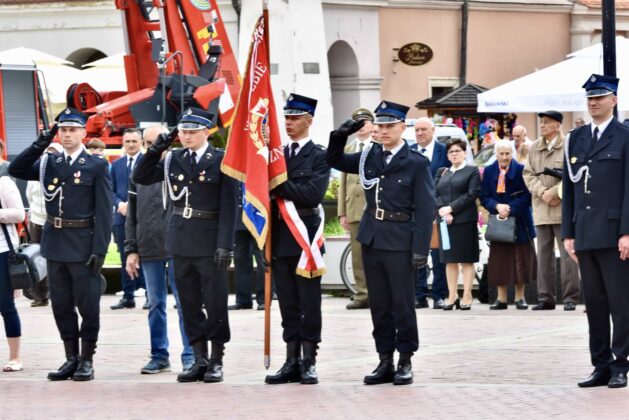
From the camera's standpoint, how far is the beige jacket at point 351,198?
17.2 meters

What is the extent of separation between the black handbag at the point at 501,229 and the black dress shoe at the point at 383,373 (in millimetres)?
5643

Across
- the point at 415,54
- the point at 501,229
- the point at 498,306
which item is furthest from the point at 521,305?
the point at 415,54

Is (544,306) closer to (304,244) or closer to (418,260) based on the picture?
(418,260)

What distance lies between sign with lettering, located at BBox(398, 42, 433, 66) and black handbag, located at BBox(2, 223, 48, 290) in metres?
28.3

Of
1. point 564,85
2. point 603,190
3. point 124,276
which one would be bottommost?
point 124,276

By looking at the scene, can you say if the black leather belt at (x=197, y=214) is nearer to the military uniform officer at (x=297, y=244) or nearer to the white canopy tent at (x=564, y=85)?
the military uniform officer at (x=297, y=244)

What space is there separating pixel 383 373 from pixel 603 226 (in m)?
1.85

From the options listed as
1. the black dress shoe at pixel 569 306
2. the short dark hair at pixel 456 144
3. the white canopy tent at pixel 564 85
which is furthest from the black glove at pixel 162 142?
the white canopy tent at pixel 564 85

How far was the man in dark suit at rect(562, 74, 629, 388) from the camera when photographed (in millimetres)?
11539

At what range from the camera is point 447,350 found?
13992mm

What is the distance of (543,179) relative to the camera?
1725cm

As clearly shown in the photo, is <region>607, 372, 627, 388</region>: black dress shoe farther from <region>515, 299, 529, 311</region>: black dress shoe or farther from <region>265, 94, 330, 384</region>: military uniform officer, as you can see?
<region>515, 299, 529, 311</region>: black dress shoe

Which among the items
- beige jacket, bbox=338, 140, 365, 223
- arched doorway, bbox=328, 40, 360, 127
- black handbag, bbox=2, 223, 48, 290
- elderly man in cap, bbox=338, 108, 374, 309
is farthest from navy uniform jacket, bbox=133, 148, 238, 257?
arched doorway, bbox=328, 40, 360, 127

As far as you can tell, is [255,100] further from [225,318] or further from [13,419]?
[13,419]
